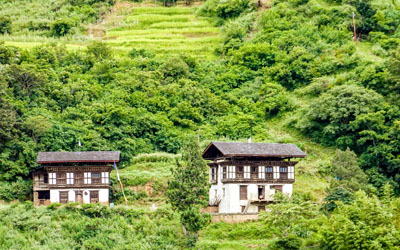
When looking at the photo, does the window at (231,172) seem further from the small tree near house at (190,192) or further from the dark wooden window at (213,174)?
the small tree near house at (190,192)

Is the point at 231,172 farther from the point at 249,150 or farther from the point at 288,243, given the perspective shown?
the point at 288,243

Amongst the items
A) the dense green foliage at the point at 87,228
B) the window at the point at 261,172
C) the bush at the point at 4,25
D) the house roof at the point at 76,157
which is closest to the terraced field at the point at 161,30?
the bush at the point at 4,25

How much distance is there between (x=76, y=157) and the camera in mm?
68188

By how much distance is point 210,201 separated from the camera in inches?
2712

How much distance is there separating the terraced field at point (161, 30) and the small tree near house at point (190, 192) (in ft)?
140

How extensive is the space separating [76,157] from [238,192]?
48.0ft

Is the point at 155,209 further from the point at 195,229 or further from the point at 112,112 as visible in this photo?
the point at 112,112

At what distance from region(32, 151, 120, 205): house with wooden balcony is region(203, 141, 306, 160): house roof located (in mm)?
8752

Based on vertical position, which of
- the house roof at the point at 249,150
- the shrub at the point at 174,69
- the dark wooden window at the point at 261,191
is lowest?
the dark wooden window at the point at 261,191

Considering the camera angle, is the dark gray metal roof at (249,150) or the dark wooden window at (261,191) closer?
the dark gray metal roof at (249,150)

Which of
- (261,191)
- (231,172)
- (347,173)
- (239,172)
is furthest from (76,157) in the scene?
(347,173)

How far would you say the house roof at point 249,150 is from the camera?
6638 cm

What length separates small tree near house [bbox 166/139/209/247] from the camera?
189 feet

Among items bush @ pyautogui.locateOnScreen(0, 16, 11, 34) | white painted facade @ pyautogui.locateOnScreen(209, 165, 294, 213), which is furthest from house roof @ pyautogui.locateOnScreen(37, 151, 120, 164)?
bush @ pyautogui.locateOnScreen(0, 16, 11, 34)
